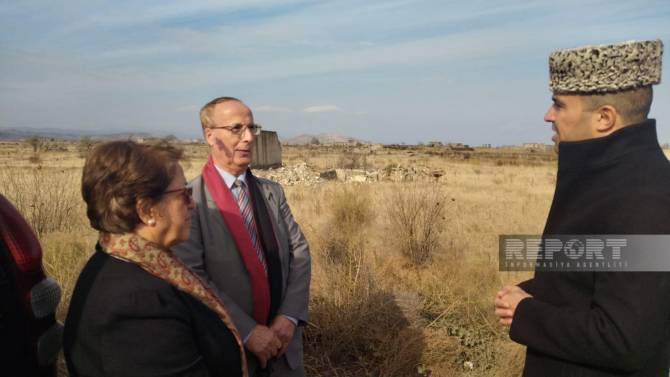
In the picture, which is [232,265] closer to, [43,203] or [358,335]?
[358,335]

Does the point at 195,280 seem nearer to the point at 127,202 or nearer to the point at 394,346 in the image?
the point at 127,202

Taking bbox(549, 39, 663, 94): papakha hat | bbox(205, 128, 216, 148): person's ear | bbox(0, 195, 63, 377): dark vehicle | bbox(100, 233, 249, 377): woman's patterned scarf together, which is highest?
bbox(549, 39, 663, 94): papakha hat

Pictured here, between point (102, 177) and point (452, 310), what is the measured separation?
377 cm

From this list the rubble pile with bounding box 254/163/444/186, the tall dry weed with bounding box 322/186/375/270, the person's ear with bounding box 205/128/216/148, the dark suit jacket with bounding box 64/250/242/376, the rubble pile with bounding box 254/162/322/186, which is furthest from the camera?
the rubble pile with bounding box 254/163/444/186

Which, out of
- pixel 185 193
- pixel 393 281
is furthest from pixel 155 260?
pixel 393 281

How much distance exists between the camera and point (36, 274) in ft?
6.38

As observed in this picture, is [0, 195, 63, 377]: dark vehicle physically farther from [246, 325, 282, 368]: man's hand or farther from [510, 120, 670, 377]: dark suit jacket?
[510, 120, 670, 377]: dark suit jacket

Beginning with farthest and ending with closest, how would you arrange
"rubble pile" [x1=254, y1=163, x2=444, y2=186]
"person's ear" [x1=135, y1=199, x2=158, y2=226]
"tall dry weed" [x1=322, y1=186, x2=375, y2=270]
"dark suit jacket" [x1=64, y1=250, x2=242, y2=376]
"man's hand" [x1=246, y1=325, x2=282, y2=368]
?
1. "rubble pile" [x1=254, y1=163, x2=444, y2=186]
2. "tall dry weed" [x1=322, y1=186, x2=375, y2=270]
3. "man's hand" [x1=246, y1=325, x2=282, y2=368]
4. "person's ear" [x1=135, y1=199, x2=158, y2=226]
5. "dark suit jacket" [x1=64, y1=250, x2=242, y2=376]

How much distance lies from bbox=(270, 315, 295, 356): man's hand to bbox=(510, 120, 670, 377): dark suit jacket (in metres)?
1.23

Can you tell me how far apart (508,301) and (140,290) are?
1.31 metres

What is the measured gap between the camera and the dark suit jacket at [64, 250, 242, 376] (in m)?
1.41

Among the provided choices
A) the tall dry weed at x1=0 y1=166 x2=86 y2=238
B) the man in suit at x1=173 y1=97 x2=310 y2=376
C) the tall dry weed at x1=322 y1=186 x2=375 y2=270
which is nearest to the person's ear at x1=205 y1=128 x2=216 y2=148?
the man in suit at x1=173 y1=97 x2=310 y2=376

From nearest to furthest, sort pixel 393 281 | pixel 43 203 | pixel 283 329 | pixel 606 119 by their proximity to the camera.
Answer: pixel 606 119 → pixel 283 329 → pixel 393 281 → pixel 43 203

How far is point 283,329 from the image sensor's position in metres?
2.53
